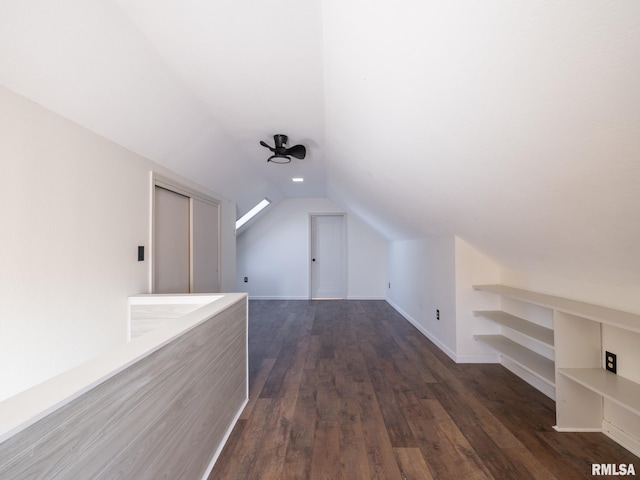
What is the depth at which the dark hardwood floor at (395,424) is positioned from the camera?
1608mm

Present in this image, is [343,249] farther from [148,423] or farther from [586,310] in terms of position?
[148,423]

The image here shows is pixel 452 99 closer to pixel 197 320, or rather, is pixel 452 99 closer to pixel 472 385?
pixel 197 320

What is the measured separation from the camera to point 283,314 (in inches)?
207

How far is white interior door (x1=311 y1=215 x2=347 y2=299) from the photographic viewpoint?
22.0 ft

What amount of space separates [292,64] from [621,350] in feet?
8.64

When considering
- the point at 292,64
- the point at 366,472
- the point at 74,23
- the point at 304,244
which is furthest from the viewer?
the point at 304,244

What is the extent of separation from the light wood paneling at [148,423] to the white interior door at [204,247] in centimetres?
168

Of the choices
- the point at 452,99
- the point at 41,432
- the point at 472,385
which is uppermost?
the point at 452,99

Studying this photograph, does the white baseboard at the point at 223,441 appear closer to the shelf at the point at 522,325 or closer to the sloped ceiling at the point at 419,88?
the sloped ceiling at the point at 419,88

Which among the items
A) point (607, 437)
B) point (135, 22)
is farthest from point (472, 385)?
point (135, 22)

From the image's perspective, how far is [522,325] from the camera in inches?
100

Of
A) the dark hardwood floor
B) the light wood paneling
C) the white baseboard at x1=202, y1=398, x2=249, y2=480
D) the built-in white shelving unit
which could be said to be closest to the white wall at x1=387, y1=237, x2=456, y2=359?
the dark hardwood floor

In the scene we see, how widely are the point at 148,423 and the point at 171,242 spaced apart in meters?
2.18

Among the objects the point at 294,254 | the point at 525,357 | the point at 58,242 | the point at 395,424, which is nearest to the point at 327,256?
the point at 294,254
